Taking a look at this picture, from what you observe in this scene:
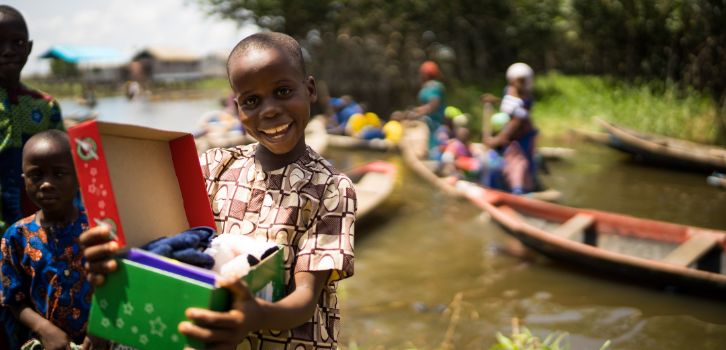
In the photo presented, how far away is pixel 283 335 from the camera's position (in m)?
1.52

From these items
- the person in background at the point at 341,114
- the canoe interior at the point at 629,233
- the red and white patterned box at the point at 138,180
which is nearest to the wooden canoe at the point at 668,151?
the canoe interior at the point at 629,233

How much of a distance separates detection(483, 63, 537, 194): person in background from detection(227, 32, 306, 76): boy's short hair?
17.1 feet

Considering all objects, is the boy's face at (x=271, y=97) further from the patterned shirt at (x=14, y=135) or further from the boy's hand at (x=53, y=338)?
the patterned shirt at (x=14, y=135)

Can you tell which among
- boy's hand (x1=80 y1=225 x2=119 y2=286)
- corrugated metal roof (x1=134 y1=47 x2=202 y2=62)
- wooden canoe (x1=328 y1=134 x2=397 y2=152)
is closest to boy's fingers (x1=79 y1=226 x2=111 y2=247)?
boy's hand (x1=80 y1=225 x2=119 y2=286)

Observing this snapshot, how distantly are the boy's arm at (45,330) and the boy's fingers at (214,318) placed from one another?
32.7 inches

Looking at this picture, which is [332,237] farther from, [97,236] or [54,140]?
[54,140]

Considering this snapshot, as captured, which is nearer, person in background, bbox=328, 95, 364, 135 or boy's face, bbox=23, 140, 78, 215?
boy's face, bbox=23, 140, 78, 215

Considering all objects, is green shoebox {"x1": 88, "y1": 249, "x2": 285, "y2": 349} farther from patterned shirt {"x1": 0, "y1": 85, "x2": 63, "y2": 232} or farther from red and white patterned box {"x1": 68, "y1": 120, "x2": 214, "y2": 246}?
patterned shirt {"x1": 0, "y1": 85, "x2": 63, "y2": 232}

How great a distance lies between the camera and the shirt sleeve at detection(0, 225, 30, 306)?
6.12 ft

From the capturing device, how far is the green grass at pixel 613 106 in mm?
12539

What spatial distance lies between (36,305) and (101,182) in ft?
2.71

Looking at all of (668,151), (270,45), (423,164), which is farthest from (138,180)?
(668,151)

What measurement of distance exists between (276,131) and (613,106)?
14.8m

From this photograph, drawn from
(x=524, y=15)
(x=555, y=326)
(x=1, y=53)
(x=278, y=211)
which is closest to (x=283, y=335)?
(x=278, y=211)
